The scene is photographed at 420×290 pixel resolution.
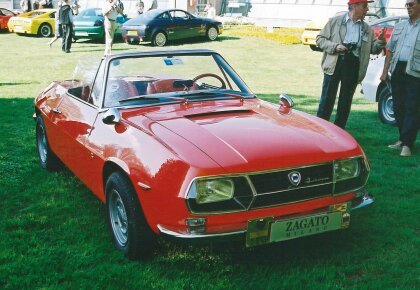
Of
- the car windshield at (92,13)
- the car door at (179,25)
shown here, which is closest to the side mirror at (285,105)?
the car door at (179,25)

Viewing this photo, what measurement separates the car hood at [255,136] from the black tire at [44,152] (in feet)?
A: 6.67

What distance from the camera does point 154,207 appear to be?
3326mm

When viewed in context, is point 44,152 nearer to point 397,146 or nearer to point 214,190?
point 214,190

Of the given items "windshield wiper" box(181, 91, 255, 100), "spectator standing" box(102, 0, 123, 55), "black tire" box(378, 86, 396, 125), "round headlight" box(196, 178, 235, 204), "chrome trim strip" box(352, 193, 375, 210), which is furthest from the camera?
"spectator standing" box(102, 0, 123, 55)

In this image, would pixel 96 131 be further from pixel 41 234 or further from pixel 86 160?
pixel 41 234

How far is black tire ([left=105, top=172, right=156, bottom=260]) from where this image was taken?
351 cm

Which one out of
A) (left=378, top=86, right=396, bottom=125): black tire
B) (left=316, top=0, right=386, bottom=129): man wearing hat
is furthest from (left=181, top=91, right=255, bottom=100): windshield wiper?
(left=378, top=86, right=396, bottom=125): black tire

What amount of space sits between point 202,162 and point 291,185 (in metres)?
0.62

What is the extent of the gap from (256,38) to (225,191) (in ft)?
69.7

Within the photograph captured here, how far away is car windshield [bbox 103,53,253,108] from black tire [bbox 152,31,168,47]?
15.7m

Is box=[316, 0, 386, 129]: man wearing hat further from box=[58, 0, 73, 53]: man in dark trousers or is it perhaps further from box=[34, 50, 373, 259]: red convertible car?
box=[58, 0, 73, 53]: man in dark trousers

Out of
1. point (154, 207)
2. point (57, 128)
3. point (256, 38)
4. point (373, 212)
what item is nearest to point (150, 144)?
point (154, 207)

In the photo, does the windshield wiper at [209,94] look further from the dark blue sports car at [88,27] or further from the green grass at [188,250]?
the dark blue sports car at [88,27]

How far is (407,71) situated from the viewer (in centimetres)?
640
